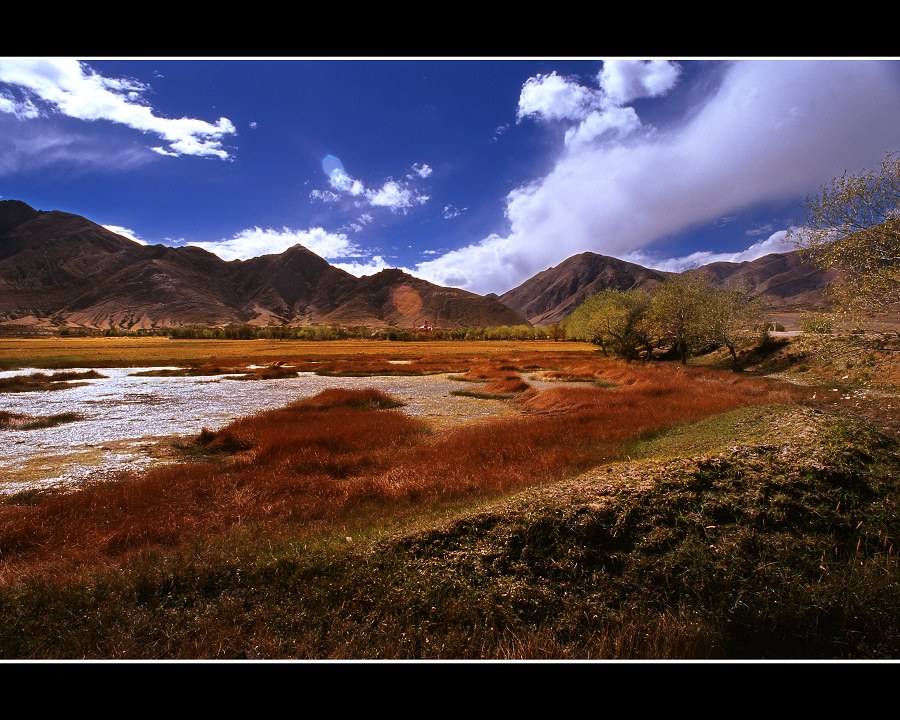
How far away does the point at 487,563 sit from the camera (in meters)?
6.11

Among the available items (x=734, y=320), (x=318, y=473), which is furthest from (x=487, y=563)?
(x=734, y=320)

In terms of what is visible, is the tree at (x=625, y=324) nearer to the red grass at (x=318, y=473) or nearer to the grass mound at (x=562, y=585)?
the red grass at (x=318, y=473)

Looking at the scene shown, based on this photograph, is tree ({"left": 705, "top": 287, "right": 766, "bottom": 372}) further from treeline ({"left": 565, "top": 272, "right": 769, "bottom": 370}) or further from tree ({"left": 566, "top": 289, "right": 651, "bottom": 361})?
tree ({"left": 566, "top": 289, "right": 651, "bottom": 361})

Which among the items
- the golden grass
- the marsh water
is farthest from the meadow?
the golden grass

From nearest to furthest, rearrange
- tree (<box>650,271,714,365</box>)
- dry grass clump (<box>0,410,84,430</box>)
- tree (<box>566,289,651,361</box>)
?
dry grass clump (<box>0,410,84,430</box>) → tree (<box>650,271,714,365</box>) → tree (<box>566,289,651,361</box>)

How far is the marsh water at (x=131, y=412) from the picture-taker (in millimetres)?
13305

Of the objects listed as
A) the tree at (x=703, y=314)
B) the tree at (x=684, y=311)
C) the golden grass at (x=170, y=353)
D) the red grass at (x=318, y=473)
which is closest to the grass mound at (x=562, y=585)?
the red grass at (x=318, y=473)

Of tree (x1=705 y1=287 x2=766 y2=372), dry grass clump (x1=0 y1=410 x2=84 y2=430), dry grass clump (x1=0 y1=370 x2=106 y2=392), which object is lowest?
dry grass clump (x1=0 y1=370 x2=106 y2=392)

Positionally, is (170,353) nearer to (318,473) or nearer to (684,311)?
(318,473)

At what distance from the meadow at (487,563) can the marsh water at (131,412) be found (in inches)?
133

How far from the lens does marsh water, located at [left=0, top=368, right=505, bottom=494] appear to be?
13.3 metres

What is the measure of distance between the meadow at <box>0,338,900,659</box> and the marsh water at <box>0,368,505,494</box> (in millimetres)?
3377

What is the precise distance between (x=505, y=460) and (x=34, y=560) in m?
11.4
